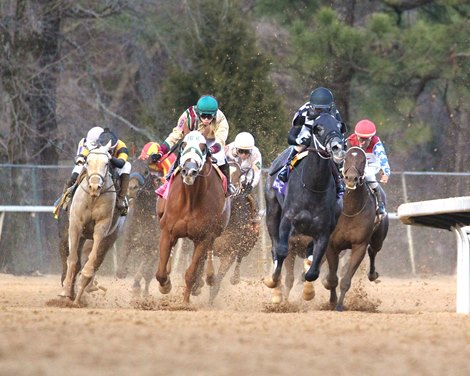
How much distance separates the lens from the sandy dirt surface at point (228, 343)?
8078mm

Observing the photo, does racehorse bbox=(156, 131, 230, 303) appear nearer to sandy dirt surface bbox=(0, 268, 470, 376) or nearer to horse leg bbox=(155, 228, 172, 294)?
horse leg bbox=(155, 228, 172, 294)

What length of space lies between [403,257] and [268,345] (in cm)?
1686

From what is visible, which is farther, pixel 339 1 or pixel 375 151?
pixel 339 1

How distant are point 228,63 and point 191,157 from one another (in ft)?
38.2

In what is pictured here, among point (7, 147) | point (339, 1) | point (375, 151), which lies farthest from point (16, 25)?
point (375, 151)

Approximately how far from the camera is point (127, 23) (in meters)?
28.6

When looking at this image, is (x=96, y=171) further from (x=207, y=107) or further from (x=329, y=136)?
(x=329, y=136)

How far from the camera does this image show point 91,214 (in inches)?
613

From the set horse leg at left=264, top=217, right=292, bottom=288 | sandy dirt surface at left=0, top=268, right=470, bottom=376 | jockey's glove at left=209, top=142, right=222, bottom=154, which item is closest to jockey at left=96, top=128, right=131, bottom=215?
jockey's glove at left=209, top=142, right=222, bottom=154

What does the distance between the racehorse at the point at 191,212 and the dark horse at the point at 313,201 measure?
82 cm

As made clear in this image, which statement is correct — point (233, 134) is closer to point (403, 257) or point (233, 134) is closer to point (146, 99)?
point (403, 257)

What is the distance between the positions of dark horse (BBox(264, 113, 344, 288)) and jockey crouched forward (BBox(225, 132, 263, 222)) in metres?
4.00

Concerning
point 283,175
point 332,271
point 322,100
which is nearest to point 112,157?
point 283,175

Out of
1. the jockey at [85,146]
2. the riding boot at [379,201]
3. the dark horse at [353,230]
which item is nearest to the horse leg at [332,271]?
the dark horse at [353,230]
